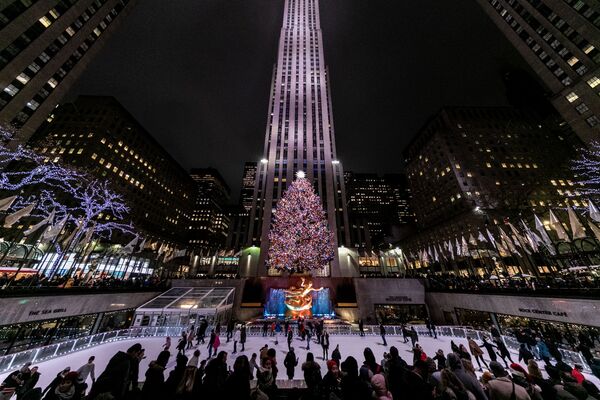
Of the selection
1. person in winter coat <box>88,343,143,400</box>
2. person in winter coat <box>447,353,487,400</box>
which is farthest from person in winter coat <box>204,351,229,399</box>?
person in winter coat <box>447,353,487,400</box>

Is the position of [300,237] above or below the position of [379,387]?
above

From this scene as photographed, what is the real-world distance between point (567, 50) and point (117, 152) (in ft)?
345

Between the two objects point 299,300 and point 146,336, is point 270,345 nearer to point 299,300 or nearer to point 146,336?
point 299,300

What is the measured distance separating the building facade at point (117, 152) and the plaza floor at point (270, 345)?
171 feet

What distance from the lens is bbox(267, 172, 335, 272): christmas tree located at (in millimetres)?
26422

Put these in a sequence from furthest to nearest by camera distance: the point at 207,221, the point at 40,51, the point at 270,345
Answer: the point at 207,221 < the point at 40,51 < the point at 270,345

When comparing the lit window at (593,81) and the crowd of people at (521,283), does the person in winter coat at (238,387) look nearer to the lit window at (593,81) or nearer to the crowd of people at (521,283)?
the crowd of people at (521,283)

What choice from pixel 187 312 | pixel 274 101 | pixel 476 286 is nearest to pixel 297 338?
pixel 187 312

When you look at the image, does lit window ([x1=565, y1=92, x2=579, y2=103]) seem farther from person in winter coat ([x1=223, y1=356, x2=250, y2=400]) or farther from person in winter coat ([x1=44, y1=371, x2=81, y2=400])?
person in winter coat ([x1=44, y1=371, x2=81, y2=400])

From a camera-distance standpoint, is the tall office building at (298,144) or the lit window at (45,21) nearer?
the lit window at (45,21)

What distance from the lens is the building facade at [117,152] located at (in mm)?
55312

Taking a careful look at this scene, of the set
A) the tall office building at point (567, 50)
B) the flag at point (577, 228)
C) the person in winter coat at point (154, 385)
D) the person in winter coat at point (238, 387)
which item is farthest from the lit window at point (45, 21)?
the tall office building at point (567, 50)

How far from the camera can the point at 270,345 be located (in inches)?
612

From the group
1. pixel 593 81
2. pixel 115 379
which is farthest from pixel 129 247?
pixel 593 81
